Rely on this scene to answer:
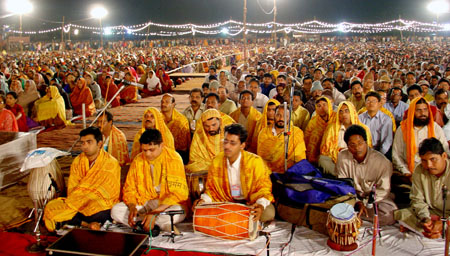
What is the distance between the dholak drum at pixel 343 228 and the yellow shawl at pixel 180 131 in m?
2.71

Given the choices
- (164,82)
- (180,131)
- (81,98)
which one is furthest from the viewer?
(164,82)

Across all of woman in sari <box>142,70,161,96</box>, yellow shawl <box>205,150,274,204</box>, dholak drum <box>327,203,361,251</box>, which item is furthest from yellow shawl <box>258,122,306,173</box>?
woman in sari <box>142,70,161,96</box>

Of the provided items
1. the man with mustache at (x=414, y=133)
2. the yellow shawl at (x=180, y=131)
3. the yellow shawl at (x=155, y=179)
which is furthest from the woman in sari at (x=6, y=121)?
the man with mustache at (x=414, y=133)

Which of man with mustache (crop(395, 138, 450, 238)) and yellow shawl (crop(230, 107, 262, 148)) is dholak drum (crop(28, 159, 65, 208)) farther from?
man with mustache (crop(395, 138, 450, 238))

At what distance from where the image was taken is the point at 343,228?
3047 millimetres

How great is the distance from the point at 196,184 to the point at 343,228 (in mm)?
1621

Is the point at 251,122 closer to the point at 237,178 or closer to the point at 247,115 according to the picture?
the point at 247,115

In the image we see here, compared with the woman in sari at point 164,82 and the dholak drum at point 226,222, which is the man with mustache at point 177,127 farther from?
the woman in sari at point 164,82

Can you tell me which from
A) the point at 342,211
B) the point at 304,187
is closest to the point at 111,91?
the point at 304,187

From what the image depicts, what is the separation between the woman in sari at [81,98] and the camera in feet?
28.6

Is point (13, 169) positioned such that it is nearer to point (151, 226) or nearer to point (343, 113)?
point (151, 226)

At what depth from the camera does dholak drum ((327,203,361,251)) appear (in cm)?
304

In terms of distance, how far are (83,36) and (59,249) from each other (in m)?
58.1

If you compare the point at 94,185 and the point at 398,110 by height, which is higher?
the point at 398,110
